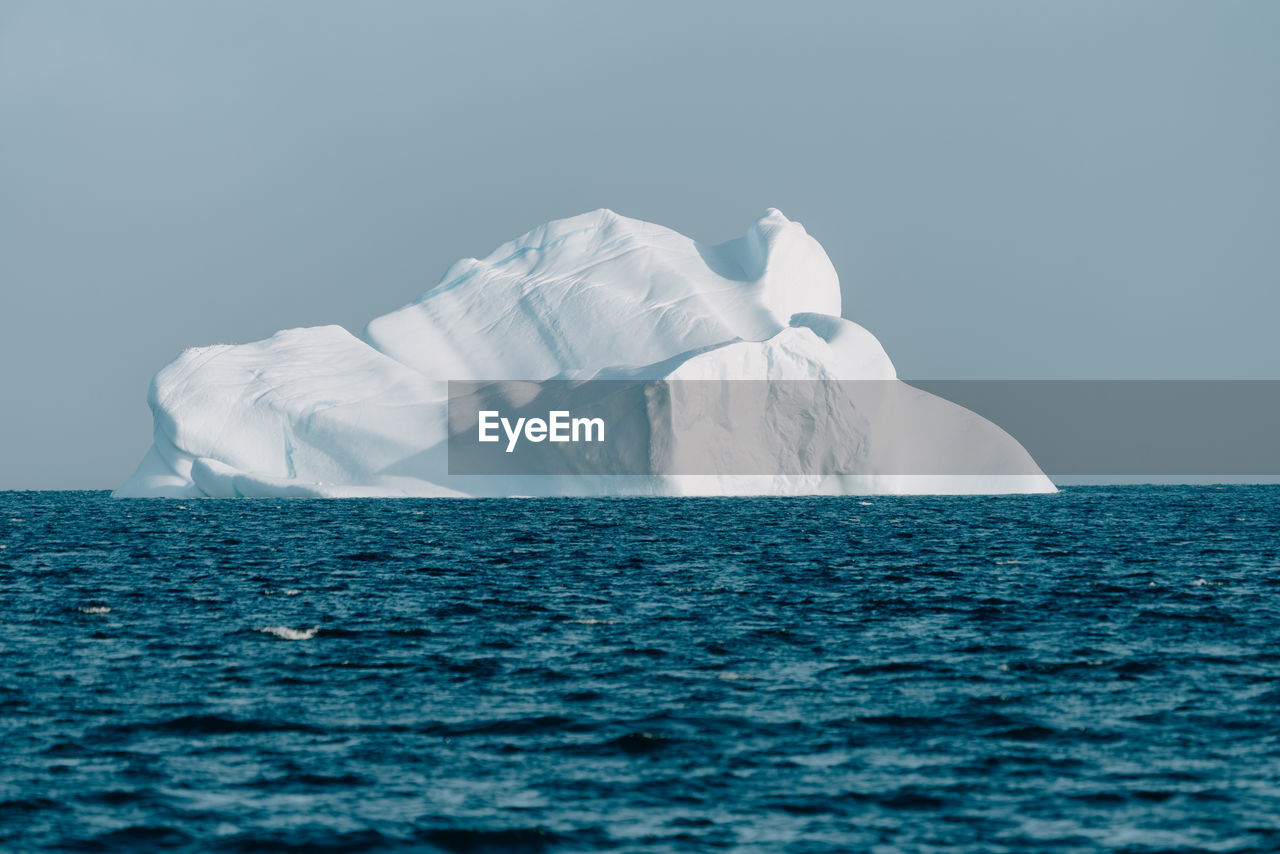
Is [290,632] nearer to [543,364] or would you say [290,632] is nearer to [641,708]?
[641,708]

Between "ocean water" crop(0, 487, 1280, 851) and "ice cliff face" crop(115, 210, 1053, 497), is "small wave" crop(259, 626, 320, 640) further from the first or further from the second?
"ice cliff face" crop(115, 210, 1053, 497)

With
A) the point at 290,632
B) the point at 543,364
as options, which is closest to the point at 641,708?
the point at 290,632

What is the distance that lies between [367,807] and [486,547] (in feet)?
77.6

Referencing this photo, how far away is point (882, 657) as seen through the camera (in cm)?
1566

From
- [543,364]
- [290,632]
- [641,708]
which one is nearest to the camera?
[641,708]

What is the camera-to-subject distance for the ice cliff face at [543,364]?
56.0m

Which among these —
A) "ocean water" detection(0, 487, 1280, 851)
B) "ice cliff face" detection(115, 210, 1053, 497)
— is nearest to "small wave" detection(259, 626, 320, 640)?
"ocean water" detection(0, 487, 1280, 851)

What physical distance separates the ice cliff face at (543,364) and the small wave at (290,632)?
36370 millimetres

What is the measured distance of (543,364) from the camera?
208ft

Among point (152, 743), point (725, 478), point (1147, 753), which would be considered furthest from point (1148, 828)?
point (725, 478)

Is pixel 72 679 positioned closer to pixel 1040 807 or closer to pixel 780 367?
pixel 1040 807

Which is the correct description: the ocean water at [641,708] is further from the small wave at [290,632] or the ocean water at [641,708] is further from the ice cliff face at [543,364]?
the ice cliff face at [543,364]

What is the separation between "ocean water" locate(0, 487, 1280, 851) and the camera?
9195 millimetres

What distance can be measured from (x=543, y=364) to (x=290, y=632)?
4606 cm
